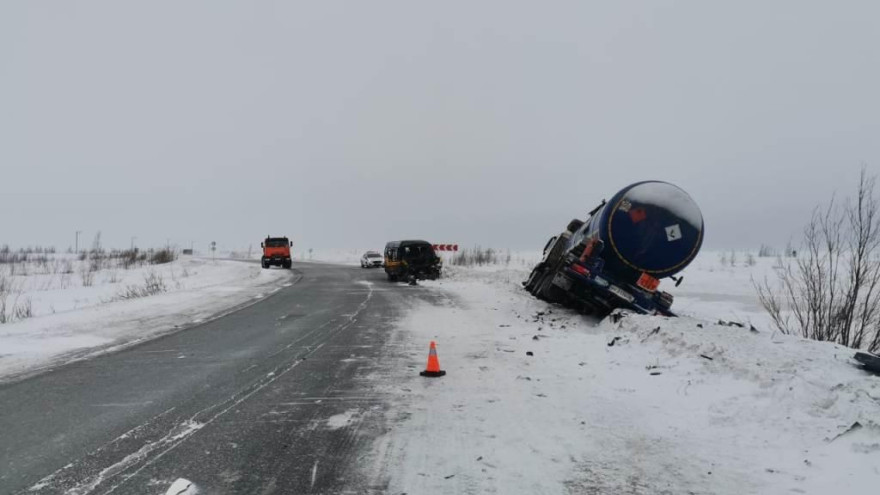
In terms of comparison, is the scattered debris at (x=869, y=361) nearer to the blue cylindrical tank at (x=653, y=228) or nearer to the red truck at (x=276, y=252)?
the blue cylindrical tank at (x=653, y=228)

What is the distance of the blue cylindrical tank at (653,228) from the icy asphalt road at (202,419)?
18.9 feet

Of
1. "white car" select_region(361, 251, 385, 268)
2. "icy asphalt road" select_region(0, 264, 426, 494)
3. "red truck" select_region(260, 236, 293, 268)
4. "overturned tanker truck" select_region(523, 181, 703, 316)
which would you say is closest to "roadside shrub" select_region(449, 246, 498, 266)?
"white car" select_region(361, 251, 385, 268)

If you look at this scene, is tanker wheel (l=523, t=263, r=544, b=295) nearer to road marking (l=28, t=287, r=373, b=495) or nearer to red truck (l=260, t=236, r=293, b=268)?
road marking (l=28, t=287, r=373, b=495)

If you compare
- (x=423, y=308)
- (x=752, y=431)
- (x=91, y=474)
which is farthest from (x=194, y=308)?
(x=752, y=431)

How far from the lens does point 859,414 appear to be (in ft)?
16.2

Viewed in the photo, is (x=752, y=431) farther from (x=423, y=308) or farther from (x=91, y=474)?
(x=423, y=308)

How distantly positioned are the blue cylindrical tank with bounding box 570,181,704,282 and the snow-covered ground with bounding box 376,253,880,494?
100 inches

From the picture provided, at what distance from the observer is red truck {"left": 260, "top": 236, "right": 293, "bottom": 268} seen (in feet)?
134

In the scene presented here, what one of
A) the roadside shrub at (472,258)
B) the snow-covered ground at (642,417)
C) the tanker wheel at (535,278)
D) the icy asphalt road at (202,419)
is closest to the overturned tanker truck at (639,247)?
the snow-covered ground at (642,417)

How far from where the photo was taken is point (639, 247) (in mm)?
12133

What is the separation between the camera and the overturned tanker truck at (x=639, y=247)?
471 inches

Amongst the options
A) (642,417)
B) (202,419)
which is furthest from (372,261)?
(642,417)

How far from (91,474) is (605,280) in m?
10.4

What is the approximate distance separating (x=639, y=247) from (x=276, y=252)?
33230mm
